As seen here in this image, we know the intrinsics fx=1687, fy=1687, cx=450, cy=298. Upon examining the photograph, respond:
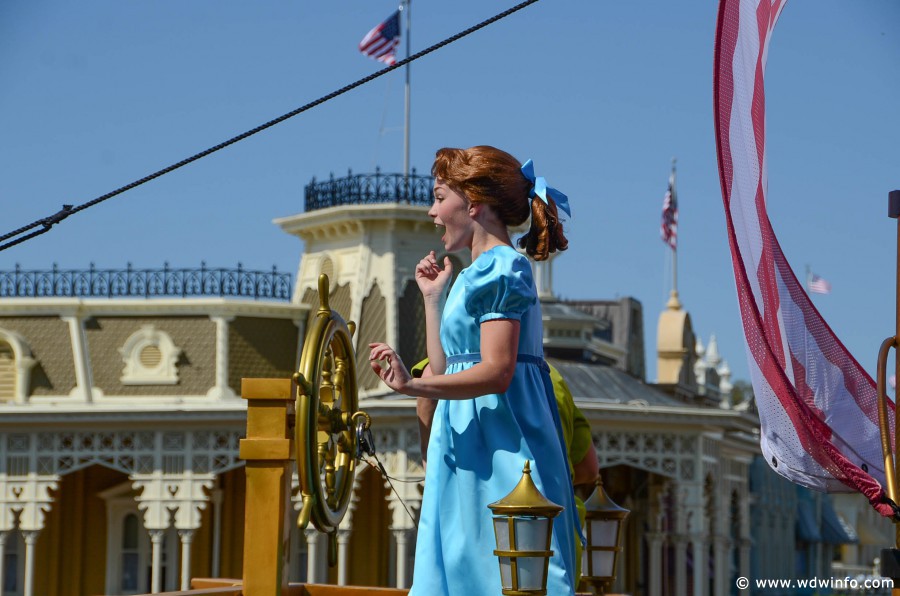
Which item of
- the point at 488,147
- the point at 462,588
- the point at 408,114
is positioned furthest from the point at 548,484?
the point at 408,114

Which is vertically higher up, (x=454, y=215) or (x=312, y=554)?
(x=454, y=215)

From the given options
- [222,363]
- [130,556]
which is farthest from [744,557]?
[130,556]

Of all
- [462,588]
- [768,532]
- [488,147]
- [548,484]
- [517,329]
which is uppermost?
[488,147]

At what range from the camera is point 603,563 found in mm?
6945

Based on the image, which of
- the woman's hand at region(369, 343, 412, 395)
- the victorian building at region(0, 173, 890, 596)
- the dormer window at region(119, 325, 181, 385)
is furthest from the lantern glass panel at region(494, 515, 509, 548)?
the dormer window at region(119, 325, 181, 385)

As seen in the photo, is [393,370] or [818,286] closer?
[393,370]

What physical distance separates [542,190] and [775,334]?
119 cm

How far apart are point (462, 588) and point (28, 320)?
21363 mm

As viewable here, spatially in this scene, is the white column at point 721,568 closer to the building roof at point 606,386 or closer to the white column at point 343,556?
the building roof at point 606,386

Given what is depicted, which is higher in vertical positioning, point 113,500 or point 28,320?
point 28,320

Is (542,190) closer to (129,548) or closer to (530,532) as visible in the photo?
(530,532)

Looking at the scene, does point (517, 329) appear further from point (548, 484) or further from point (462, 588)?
point (462, 588)

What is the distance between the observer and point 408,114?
26.6 meters

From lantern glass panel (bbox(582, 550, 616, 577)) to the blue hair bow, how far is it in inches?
101
